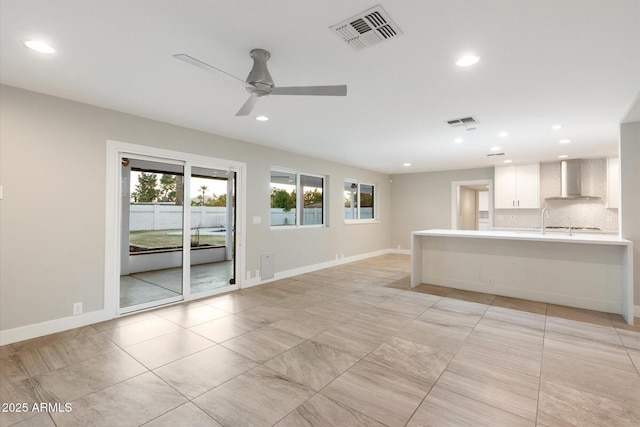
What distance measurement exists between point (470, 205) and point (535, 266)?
606 centimetres

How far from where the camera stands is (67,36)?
2133 mm

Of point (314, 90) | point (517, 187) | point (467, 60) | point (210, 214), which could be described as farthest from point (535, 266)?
point (210, 214)

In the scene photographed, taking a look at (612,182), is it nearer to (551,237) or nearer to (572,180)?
(572,180)

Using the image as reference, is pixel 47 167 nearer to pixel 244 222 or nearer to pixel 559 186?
pixel 244 222

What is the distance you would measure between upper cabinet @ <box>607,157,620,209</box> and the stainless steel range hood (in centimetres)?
27

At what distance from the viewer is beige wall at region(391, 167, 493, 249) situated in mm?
8484

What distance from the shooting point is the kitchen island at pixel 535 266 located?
3.89 meters

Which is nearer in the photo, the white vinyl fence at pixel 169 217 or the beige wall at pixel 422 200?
the white vinyl fence at pixel 169 217

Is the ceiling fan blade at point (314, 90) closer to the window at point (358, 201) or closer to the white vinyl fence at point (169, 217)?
the white vinyl fence at point (169, 217)

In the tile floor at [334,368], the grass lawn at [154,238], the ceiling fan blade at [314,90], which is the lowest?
the tile floor at [334,368]

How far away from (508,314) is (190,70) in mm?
4627

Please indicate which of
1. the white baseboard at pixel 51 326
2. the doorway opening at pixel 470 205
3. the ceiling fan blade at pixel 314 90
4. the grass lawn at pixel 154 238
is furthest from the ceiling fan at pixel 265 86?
the doorway opening at pixel 470 205

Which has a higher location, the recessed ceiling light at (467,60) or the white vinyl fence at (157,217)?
the recessed ceiling light at (467,60)

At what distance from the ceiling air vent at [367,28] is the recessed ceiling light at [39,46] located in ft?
7.23
